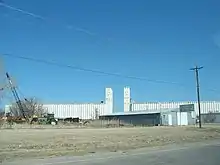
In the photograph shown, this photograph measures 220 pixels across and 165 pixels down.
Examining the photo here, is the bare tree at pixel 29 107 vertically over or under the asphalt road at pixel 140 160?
over

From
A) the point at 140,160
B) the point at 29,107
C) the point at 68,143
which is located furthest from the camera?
the point at 29,107

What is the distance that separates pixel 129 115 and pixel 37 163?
492 feet

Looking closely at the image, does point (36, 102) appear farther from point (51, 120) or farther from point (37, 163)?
point (37, 163)

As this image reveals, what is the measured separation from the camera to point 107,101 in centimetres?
19888

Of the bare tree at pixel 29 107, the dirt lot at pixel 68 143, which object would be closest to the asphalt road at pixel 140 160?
the dirt lot at pixel 68 143

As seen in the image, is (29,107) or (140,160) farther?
(29,107)

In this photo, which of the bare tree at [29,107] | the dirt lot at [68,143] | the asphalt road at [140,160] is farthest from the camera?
the bare tree at [29,107]

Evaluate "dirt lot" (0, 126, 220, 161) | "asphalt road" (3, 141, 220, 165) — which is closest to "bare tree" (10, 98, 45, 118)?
"dirt lot" (0, 126, 220, 161)

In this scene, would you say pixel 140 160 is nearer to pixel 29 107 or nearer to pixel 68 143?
pixel 68 143

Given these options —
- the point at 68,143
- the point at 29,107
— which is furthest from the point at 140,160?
the point at 29,107

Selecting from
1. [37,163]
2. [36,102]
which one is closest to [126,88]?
[36,102]

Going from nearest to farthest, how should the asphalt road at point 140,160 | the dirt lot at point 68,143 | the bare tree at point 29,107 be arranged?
the asphalt road at point 140,160 < the dirt lot at point 68,143 < the bare tree at point 29,107

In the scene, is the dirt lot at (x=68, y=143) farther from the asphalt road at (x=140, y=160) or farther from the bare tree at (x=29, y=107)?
the bare tree at (x=29, y=107)

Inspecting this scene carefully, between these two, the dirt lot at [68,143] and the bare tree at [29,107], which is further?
the bare tree at [29,107]
